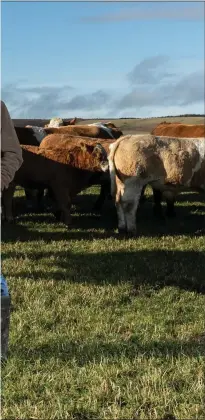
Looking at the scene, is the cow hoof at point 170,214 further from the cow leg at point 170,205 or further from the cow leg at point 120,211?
the cow leg at point 120,211

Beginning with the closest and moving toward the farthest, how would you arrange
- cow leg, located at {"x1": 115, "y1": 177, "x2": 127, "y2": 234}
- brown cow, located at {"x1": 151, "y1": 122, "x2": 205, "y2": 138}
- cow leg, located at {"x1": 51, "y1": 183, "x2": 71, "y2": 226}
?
cow leg, located at {"x1": 115, "y1": 177, "x2": 127, "y2": 234}, cow leg, located at {"x1": 51, "y1": 183, "x2": 71, "y2": 226}, brown cow, located at {"x1": 151, "y1": 122, "x2": 205, "y2": 138}

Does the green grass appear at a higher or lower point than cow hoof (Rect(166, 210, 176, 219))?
higher

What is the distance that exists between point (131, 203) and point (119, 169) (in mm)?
557

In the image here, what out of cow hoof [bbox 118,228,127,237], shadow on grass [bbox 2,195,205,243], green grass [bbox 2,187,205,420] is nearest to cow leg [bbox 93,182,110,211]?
shadow on grass [bbox 2,195,205,243]

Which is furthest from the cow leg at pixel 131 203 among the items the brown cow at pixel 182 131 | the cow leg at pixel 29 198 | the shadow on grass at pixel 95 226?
the brown cow at pixel 182 131

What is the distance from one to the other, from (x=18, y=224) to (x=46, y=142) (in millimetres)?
1617

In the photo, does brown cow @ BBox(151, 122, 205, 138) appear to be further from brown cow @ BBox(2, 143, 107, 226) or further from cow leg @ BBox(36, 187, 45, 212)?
brown cow @ BBox(2, 143, 107, 226)

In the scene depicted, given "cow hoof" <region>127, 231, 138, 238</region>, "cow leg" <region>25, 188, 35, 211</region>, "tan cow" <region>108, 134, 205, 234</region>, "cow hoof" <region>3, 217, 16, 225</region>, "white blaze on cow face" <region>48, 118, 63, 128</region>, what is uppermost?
"tan cow" <region>108, 134, 205, 234</region>

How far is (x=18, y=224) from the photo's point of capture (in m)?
9.80

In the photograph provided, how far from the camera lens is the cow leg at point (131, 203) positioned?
30.0 feet

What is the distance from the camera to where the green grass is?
3588mm

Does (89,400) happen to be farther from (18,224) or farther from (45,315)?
(18,224)

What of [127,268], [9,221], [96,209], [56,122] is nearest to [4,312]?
[127,268]

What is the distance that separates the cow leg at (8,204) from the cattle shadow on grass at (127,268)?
2.24 metres
